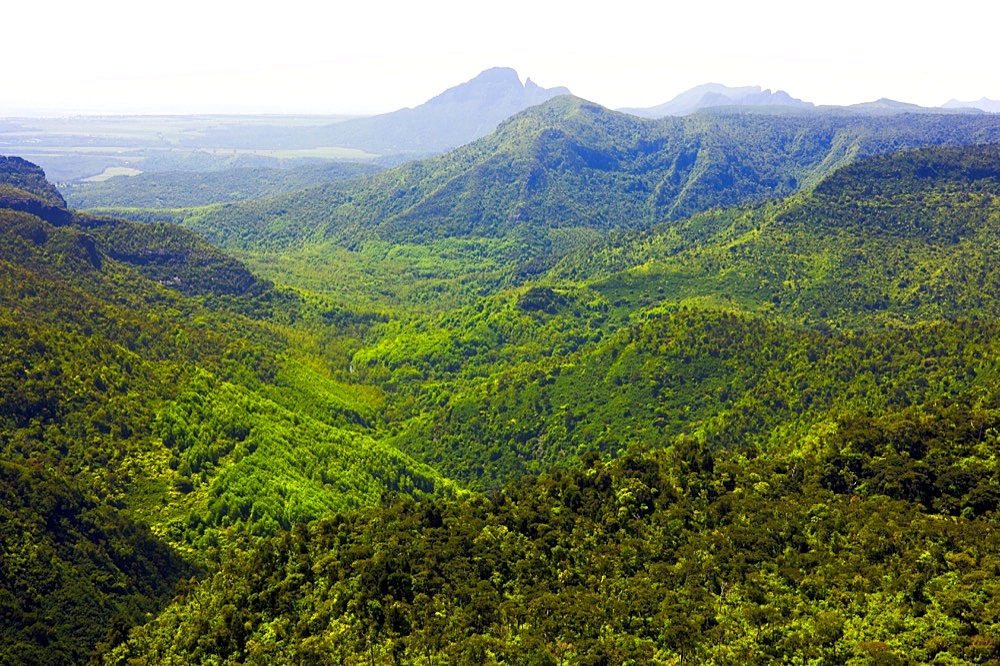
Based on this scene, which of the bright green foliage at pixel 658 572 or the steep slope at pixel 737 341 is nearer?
the bright green foliage at pixel 658 572

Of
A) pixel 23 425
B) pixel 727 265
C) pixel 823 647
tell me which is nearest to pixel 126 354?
pixel 23 425

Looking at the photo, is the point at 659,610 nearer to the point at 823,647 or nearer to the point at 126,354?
the point at 823,647

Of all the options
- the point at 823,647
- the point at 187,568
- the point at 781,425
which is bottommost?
the point at 187,568

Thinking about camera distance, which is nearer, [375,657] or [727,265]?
[375,657]

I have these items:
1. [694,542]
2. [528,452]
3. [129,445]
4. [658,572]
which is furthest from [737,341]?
[129,445]

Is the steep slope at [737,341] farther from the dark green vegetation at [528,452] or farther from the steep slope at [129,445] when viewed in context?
the steep slope at [129,445]

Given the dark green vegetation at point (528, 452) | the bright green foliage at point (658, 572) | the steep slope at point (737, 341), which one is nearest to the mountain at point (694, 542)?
the bright green foliage at point (658, 572)

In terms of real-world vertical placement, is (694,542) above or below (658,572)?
above

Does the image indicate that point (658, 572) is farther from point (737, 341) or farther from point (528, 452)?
point (737, 341)

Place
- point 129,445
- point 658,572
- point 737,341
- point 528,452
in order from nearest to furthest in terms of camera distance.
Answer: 1. point 658,572
2. point 129,445
3. point 528,452
4. point 737,341
